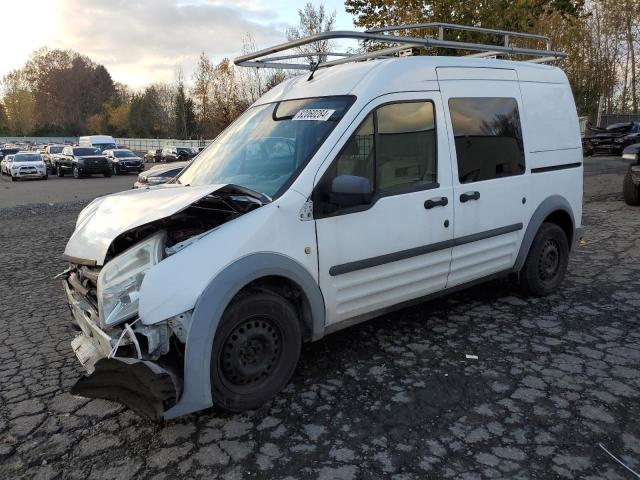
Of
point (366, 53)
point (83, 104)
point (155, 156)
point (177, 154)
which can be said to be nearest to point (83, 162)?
point (177, 154)

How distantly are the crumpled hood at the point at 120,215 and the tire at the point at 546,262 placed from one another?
327cm

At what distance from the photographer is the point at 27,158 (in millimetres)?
30906

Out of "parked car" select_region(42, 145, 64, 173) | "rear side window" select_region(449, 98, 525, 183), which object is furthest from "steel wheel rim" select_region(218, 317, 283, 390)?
"parked car" select_region(42, 145, 64, 173)

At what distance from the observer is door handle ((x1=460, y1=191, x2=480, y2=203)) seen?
422 centimetres

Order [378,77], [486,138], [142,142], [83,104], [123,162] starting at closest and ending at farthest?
1. [378,77]
2. [486,138]
3. [123,162]
4. [142,142]
5. [83,104]

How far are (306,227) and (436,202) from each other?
1.20m

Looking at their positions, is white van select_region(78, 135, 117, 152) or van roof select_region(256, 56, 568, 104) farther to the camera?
white van select_region(78, 135, 117, 152)

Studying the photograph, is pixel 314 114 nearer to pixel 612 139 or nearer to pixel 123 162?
pixel 612 139

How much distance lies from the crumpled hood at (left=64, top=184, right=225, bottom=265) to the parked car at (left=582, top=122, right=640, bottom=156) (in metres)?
26.7

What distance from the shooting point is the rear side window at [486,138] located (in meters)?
4.26

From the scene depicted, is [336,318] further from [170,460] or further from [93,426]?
[93,426]

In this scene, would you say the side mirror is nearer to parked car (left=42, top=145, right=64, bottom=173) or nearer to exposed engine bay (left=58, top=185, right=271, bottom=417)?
exposed engine bay (left=58, top=185, right=271, bottom=417)

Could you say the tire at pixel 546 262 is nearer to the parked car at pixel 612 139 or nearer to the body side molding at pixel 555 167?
the body side molding at pixel 555 167

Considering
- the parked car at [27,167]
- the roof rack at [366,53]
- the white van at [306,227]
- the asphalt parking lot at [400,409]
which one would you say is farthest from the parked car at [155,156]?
the white van at [306,227]
